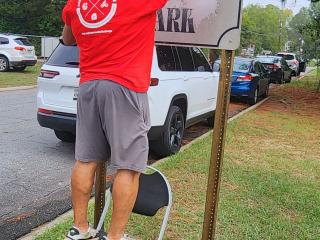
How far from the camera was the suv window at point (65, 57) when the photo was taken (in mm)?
6324

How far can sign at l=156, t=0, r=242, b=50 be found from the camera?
2832 mm

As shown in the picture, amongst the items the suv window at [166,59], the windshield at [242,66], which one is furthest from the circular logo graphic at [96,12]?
the windshield at [242,66]

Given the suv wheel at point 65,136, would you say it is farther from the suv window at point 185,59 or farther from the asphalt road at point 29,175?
the suv window at point 185,59

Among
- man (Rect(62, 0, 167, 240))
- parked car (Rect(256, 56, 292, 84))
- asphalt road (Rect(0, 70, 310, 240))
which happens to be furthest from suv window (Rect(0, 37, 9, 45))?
man (Rect(62, 0, 167, 240))

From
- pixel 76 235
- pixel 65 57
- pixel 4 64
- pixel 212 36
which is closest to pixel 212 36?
pixel 212 36

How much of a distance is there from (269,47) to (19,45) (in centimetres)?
7466

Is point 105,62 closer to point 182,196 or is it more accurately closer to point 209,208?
point 209,208

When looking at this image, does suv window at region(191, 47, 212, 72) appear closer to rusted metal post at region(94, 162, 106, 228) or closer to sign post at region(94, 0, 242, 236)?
sign post at region(94, 0, 242, 236)

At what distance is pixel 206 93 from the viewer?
26.8 ft

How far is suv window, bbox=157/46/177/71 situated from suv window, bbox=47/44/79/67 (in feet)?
3.77

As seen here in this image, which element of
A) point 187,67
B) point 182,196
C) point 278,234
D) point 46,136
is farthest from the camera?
point 46,136

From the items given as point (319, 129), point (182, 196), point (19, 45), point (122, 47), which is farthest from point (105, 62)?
point (19, 45)

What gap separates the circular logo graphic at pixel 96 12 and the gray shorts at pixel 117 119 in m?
0.32

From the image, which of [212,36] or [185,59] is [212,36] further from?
[185,59]
